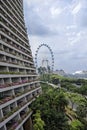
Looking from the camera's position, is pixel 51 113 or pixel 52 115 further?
pixel 51 113

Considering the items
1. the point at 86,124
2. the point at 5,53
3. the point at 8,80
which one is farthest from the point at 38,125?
the point at 86,124

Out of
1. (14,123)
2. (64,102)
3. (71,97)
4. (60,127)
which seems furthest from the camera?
(71,97)

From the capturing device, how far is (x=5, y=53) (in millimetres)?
62375

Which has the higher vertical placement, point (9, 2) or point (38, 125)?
point (9, 2)

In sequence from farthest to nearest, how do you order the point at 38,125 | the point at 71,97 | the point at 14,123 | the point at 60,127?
the point at 71,97 < the point at 60,127 < the point at 38,125 < the point at 14,123

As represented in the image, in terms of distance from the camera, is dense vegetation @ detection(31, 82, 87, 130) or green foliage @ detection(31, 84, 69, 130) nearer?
dense vegetation @ detection(31, 82, 87, 130)

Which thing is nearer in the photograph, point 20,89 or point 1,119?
point 1,119

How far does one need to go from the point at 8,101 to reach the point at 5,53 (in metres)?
10.5

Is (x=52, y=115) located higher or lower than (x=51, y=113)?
lower

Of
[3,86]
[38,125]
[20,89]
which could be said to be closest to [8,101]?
[3,86]

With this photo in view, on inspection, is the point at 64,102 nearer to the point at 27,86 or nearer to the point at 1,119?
the point at 27,86

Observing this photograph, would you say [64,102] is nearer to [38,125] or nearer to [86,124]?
[86,124]

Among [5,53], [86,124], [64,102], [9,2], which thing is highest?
[9,2]

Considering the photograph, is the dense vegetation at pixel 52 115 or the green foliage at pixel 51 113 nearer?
the dense vegetation at pixel 52 115
